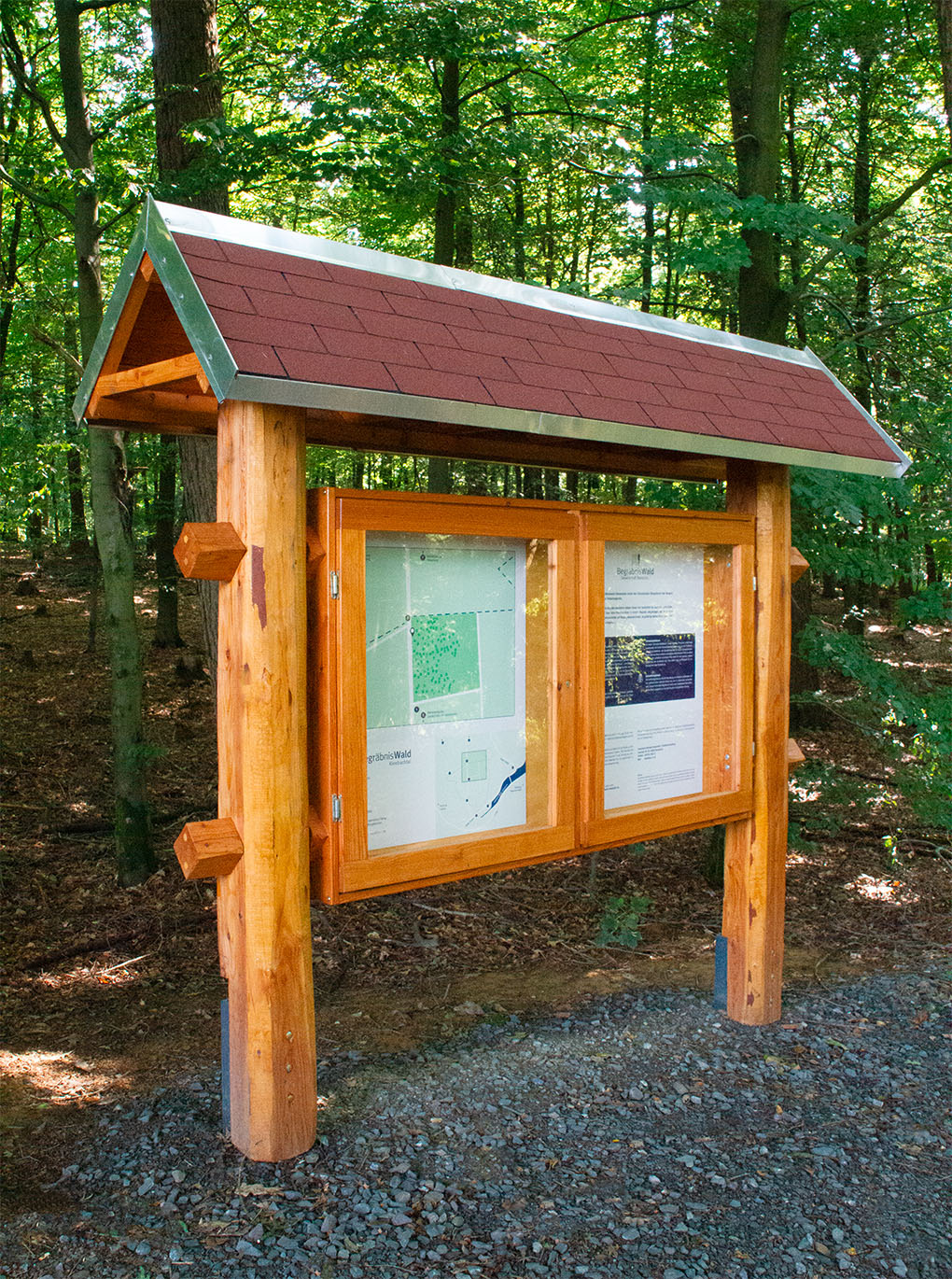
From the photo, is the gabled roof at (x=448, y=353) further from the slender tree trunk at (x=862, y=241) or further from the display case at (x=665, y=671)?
the slender tree trunk at (x=862, y=241)

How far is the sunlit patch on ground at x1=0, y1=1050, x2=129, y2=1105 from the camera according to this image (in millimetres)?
4168

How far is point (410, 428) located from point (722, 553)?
156 centimetres

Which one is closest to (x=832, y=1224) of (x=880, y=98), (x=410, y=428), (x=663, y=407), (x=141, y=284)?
(x=663, y=407)

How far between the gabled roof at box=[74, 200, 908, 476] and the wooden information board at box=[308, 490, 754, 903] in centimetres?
41

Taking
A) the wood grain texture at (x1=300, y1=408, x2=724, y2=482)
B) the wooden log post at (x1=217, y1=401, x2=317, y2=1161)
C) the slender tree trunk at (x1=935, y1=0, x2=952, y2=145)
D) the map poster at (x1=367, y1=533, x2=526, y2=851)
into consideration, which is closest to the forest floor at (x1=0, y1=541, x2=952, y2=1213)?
the wooden log post at (x1=217, y1=401, x2=317, y2=1161)

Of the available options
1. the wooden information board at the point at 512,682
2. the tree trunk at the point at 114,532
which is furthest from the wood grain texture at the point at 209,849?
the tree trunk at the point at 114,532

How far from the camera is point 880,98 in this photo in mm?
10953

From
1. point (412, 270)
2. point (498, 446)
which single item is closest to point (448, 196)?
point (498, 446)

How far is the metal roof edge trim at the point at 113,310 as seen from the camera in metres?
3.02

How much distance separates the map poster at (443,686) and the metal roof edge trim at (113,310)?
109 centimetres

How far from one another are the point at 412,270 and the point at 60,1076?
3744mm

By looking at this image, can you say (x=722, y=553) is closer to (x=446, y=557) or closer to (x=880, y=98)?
(x=446, y=557)

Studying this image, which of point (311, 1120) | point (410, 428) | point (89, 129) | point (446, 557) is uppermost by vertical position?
point (89, 129)

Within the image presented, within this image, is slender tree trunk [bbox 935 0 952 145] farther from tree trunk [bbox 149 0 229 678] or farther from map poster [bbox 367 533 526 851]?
tree trunk [bbox 149 0 229 678]
